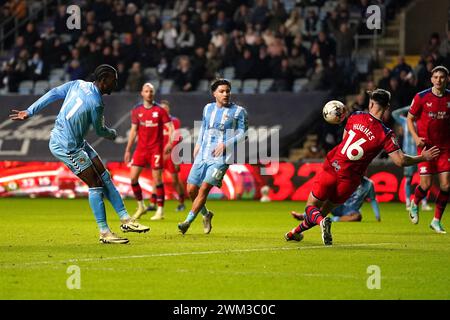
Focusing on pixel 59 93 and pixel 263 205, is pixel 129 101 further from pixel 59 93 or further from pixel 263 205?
pixel 59 93

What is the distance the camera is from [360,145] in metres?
12.7

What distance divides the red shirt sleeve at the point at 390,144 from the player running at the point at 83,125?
10.7 ft

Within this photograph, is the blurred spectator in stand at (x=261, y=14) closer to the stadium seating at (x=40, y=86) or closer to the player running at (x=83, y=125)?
the stadium seating at (x=40, y=86)

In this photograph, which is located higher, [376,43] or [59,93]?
[376,43]

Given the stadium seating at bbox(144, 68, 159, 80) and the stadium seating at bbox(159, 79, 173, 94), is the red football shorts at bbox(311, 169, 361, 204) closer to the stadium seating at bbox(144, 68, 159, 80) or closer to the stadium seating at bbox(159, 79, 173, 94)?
the stadium seating at bbox(159, 79, 173, 94)

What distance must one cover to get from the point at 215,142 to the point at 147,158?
194 inches

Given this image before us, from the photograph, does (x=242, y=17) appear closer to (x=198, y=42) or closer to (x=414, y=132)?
(x=198, y=42)

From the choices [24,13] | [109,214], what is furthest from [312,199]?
[24,13]

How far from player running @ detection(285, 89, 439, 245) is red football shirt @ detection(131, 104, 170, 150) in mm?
7009

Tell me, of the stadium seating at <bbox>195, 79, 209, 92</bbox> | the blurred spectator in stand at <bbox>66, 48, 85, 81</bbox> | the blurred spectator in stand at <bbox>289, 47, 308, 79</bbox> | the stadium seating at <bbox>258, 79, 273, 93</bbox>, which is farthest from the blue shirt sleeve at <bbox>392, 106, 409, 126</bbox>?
the blurred spectator in stand at <bbox>66, 48, 85, 81</bbox>

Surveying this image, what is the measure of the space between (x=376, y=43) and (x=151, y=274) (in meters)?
19.7

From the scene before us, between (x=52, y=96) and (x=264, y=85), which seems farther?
(x=264, y=85)

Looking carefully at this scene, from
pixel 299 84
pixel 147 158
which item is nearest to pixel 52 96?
pixel 147 158

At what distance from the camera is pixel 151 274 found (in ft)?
32.0
